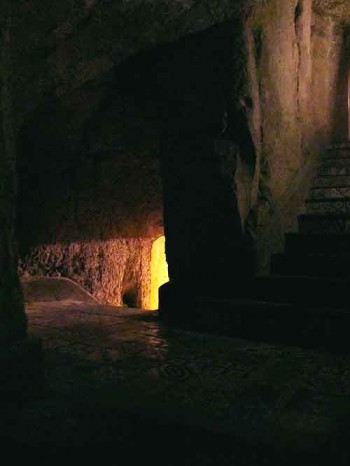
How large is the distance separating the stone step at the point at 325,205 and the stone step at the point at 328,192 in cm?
8

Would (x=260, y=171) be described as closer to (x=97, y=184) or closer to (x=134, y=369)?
(x=134, y=369)

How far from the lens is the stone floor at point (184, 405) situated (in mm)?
1618

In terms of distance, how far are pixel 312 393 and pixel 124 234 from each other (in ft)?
15.9

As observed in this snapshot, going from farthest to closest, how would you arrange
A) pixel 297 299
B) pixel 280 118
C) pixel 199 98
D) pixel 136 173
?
pixel 136 173
pixel 280 118
pixel 199 98
pixel 297 299

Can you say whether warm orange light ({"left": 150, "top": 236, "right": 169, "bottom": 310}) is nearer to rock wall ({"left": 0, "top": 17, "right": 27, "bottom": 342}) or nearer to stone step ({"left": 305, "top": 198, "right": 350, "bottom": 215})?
stone step ({"left": 305, "top": 198, "right": 350, "bottom": 215})

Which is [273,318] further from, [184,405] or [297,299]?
[184,405]

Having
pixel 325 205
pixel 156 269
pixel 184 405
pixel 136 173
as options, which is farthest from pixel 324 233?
pixel 156 269

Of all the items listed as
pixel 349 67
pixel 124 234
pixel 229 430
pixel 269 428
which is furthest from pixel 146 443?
pixel 349 67

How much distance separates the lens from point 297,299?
139 inches

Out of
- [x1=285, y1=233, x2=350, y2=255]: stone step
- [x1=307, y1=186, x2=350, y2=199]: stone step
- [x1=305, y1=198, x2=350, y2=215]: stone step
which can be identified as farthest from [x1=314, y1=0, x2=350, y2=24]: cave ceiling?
[x1=285, y1=233, x2=350, y2=255]: stone step

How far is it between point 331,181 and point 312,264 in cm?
143

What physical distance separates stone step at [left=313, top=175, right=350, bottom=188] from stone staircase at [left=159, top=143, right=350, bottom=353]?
32 centimetres

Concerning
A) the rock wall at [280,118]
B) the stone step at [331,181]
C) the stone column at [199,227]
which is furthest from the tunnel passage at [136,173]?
the stone step at [331,181]

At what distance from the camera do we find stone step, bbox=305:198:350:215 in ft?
14.5
